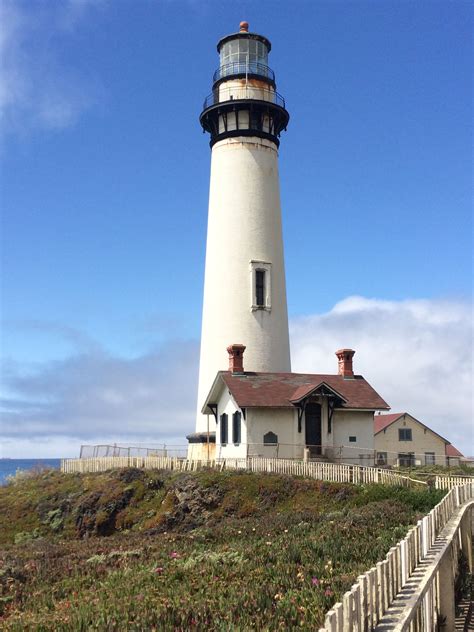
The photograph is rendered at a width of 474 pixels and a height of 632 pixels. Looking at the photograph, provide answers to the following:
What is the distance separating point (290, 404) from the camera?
29344mm

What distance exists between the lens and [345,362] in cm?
3306

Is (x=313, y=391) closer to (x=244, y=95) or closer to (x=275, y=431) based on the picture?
(x=275, y=431)

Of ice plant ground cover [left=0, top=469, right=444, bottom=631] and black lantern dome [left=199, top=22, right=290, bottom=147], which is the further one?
black lantern dome [left=199, top=22, right=290, bottom=147]

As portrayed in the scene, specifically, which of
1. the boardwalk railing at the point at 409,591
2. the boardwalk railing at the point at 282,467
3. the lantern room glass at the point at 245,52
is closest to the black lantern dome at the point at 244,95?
the lantern room glass at the point at 245,52

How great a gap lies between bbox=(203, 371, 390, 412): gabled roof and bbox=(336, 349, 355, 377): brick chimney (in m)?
0.31

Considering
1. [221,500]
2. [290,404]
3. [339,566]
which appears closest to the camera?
[339,566]

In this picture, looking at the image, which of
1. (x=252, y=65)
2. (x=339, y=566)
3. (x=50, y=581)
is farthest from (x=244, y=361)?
(x=339, y=566)

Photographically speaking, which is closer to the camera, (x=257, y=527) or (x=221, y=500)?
(x=257, y=527)

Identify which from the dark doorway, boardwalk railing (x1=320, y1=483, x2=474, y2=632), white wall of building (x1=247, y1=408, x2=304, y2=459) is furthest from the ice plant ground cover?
the dark doorway

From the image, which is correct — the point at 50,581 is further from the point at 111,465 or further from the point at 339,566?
the point at 111,465

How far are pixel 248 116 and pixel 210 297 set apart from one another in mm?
9233

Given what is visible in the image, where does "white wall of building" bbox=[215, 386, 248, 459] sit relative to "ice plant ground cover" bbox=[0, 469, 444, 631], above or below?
above

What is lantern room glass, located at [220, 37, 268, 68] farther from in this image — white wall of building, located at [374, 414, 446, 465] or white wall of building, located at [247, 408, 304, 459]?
white wall of building, located at [374, 414, 446, 465]

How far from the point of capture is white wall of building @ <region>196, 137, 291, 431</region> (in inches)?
1330
